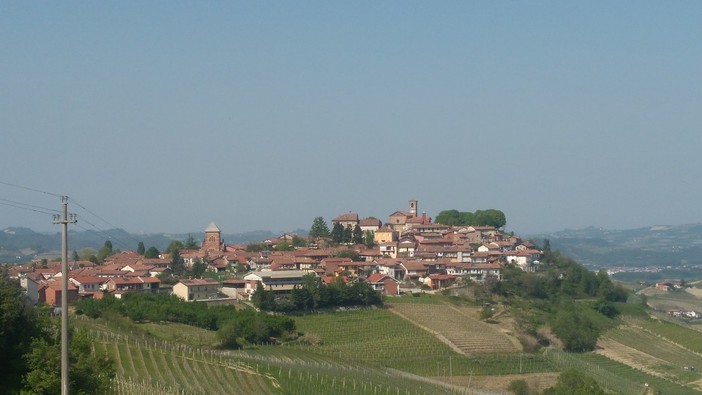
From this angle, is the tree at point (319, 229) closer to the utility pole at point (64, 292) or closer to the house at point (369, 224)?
the house at point (369, 224)

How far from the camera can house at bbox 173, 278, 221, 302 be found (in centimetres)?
4730

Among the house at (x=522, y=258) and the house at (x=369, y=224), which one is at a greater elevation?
the house at (x=369, y=224)

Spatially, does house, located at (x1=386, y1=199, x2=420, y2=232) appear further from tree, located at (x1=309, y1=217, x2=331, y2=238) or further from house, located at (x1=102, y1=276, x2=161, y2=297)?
house, located at (x1=102, y1=276, x2=161, y2=297)

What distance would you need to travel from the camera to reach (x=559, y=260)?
66.2 m

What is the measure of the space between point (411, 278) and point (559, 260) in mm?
14602

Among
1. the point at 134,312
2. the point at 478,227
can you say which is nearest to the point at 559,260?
the point at 478,227

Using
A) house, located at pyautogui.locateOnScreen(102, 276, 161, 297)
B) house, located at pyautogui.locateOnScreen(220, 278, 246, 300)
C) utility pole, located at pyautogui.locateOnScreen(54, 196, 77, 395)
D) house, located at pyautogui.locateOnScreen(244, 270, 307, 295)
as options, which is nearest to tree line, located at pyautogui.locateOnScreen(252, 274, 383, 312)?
house, located at pyautogui.locateOnScreen(244, 270, 307, 295)

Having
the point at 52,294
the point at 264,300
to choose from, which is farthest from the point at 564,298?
the point at 52,294

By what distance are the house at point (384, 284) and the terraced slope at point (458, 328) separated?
120 inches

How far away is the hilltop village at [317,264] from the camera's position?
4800cm

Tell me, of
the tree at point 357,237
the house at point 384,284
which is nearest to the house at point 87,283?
the house at point 384,284

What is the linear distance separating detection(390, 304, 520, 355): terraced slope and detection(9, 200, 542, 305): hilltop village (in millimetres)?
3980

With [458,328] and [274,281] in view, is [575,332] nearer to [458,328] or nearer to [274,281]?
[458,328]

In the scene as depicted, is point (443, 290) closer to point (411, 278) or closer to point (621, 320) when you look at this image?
point (411, 278)
